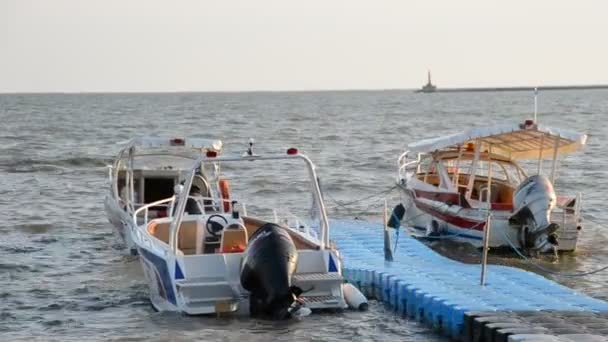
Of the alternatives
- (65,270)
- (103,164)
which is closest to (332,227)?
(65,270)

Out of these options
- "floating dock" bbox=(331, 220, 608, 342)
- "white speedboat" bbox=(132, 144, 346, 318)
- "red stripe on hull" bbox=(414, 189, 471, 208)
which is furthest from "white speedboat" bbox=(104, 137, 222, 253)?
"white speedboat" bbox=(132, 144, 346, 318)

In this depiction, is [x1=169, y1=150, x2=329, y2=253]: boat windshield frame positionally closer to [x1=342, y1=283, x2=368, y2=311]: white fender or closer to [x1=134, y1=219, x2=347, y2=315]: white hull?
[x1=134, y1=219, x2=347, y2=315]: white hull

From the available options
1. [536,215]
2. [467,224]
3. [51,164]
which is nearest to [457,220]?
[467,224]

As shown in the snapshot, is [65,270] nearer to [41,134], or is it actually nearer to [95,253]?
[95,253]

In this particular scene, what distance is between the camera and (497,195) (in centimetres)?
2477

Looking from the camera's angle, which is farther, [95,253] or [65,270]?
[95,253]

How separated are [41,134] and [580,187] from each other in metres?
40.8

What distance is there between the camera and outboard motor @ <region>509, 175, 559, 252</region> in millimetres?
21156

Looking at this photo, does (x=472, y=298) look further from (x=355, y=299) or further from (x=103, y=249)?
(x=103, y=249)

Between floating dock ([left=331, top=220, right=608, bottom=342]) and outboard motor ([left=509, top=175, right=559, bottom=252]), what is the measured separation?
109 inches

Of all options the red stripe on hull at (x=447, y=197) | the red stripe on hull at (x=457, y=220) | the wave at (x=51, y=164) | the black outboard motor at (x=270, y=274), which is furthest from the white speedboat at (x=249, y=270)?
the wave at (x=51, y=164)

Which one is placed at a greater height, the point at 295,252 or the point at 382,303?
the point at 295,252

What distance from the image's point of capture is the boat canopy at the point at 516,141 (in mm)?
22062

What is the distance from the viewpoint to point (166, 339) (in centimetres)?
1473
